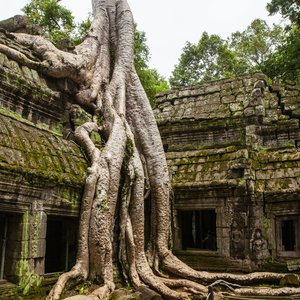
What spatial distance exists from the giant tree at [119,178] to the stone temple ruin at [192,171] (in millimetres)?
325

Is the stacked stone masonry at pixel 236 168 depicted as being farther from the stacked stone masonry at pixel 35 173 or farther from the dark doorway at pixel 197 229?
the stacked stone masonry at pixel 35 173

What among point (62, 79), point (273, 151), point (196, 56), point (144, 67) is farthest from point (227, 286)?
point (196, 56)

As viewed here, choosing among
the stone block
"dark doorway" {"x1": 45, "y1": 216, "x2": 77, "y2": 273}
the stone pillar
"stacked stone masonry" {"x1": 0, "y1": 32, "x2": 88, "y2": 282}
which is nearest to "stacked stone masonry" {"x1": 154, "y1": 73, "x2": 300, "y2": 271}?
the stone block

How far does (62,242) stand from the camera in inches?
257

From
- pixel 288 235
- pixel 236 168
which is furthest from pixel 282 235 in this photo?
pixel 236 168

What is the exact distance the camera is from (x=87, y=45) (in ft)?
28.0

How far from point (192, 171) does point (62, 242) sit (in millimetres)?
3332

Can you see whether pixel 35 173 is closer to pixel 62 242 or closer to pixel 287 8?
pixel 62 242

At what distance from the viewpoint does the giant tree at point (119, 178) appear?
603cm

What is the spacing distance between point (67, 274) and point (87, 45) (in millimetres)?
4954

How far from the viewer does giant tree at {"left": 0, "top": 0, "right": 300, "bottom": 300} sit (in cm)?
603

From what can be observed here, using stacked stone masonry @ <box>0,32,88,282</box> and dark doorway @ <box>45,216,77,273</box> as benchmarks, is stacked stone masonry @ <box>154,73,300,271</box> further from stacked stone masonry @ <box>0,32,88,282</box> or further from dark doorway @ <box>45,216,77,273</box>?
stacked stone masonry @ <box>0,32,88,282</box>

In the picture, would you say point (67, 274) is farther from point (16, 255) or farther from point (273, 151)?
point (273, 151)

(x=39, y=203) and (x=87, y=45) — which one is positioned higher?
(x=87, y=45)
